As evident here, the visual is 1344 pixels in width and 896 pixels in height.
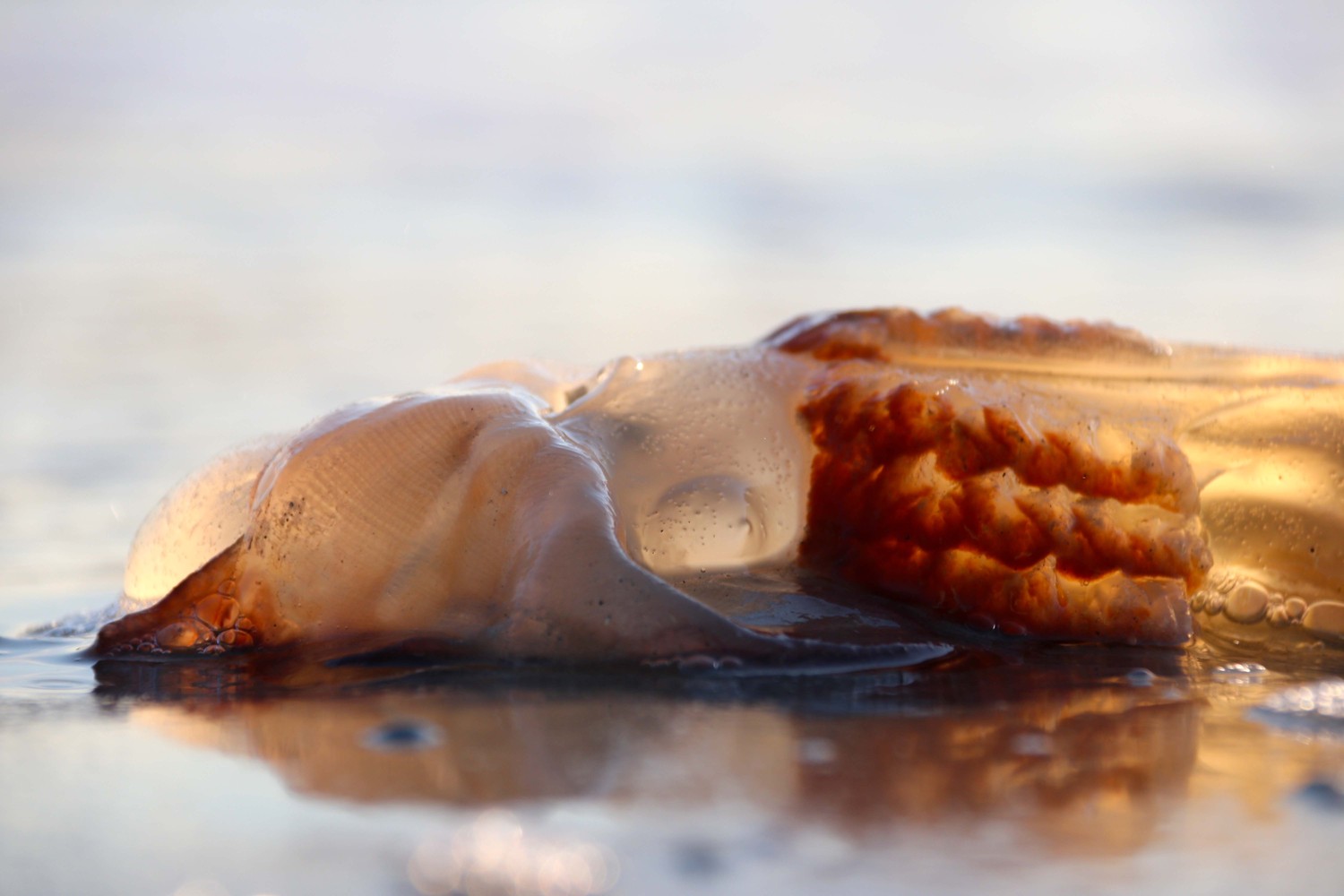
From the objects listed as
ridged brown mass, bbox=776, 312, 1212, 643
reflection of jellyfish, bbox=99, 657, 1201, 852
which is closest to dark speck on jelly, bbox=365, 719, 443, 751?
reflection of jellyfish, bbox=99, 657, 1201, 852

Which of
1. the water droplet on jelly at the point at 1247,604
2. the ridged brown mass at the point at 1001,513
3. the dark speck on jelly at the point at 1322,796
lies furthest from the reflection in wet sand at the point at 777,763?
the water droplet on jelly at the point at 1247,604

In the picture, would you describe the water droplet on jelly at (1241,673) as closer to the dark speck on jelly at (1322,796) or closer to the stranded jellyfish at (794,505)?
the stranded jellyfish at (794,505)

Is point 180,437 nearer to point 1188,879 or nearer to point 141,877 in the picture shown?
point 141,877

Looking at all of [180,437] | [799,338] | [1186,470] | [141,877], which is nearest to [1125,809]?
[141,877]

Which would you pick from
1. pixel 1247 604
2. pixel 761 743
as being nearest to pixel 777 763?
pixel 761 743

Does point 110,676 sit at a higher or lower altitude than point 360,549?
lower

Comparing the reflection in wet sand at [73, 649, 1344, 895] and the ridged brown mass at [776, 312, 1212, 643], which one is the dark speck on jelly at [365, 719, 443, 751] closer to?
the reflection in wet sand at [73, 649, 1344, 895]
